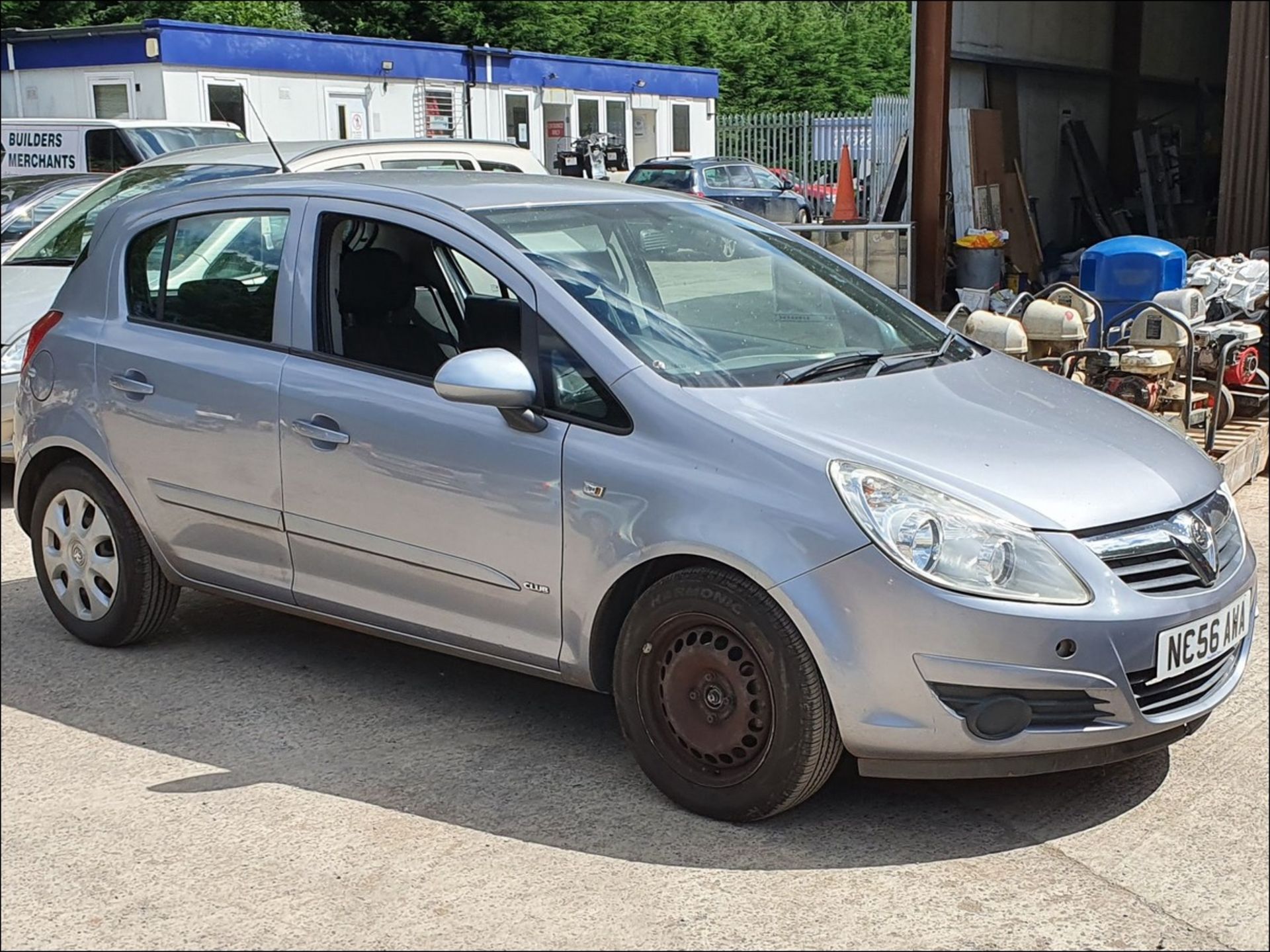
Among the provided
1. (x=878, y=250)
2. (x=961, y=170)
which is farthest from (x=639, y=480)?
(x=961, y=170)

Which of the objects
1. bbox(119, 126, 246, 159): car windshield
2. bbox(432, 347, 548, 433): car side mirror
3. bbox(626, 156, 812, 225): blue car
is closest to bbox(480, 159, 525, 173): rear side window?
bbox(119, 126, 246, 159): car windshield

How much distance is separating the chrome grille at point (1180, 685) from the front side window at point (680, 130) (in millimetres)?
14100

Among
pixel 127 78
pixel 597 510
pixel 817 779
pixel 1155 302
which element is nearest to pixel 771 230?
pixel 597 510

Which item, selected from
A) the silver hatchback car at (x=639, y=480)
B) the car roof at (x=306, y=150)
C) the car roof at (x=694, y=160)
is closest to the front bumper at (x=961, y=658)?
the silver hatchback car at (x=639, y=480)

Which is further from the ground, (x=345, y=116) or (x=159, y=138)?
(x=345, y=116)

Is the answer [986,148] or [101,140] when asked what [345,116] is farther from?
[986,148]

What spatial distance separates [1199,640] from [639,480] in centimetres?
145

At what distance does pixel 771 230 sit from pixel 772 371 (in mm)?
1199

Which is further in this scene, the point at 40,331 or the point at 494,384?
the point at 40,331

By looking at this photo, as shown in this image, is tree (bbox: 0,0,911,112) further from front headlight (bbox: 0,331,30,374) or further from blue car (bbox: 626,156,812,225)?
front headlight (bbox: 0,331,30,374)

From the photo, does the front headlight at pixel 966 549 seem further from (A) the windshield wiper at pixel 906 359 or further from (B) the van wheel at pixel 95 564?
(B) the van wheel at pixel 95 564

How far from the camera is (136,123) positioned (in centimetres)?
1176

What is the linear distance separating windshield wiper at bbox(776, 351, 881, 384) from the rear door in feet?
5.30

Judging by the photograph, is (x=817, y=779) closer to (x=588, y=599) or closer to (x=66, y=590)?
(x=588, y=599)
